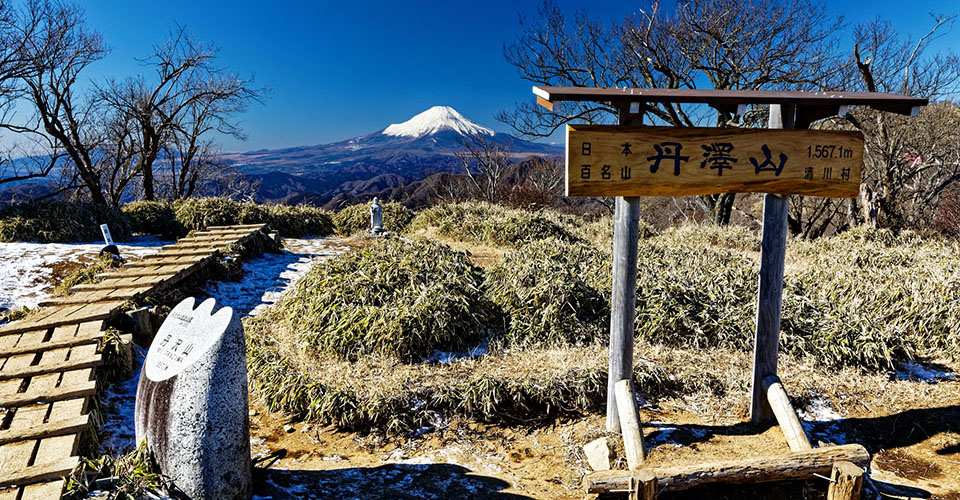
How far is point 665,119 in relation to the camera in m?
12.9

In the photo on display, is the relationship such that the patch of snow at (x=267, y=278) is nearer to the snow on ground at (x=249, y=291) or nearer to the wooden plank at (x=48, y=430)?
the snow on ground at (x=249, y=291)

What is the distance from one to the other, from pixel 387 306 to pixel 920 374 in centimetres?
525

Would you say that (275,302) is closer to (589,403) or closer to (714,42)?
(589,403)

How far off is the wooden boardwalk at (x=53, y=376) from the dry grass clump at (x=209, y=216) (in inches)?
123

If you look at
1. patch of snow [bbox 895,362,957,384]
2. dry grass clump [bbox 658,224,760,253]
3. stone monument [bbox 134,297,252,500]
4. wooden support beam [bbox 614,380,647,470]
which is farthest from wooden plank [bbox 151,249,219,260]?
patch of snow [bbox 895,362,957,384]

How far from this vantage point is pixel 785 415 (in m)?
3.49

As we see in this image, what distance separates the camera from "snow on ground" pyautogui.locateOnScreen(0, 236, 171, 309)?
5.71 metres

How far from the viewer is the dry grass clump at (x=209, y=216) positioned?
8867 mm

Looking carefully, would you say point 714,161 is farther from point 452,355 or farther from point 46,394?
A: point 46,394

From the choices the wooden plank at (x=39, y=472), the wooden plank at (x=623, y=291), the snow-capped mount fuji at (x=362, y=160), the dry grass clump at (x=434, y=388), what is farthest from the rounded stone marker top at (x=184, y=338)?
the snow-capped mount fuji at (x=362, y=160)

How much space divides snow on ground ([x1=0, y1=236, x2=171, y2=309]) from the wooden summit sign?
6.08 m

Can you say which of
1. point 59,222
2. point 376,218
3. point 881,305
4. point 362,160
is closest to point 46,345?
point 59,222

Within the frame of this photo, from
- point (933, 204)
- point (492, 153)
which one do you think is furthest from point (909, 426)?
point (492, 153)

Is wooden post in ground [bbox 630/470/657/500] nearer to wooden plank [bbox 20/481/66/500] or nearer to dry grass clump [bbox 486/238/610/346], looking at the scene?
dry grass clump [bbox 486/238/610/346]
